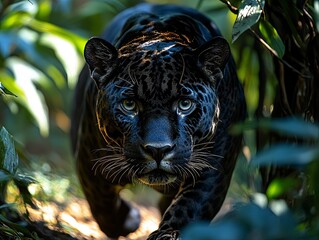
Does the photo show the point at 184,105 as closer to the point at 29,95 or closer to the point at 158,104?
the point at 158,104

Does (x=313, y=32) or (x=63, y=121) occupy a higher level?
(x=313, y=32)

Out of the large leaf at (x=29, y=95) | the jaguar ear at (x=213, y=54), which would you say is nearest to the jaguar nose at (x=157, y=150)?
the jaguar ear at (x=213, y=54)

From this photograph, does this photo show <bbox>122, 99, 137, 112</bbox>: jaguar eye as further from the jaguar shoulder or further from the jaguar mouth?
the jaguar mouth

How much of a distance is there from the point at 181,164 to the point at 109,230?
1.44 meters

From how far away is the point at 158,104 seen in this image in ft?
12.9

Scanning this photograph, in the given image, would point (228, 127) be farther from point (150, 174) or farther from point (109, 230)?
point (109, 230)

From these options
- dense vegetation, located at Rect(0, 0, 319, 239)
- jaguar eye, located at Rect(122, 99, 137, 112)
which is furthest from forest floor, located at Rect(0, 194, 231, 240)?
jaguar eye, located at Rect(122, 99, 137, 112)

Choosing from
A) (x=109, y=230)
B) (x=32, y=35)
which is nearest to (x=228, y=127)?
(x=109, y=230)

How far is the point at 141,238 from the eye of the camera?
5.71m

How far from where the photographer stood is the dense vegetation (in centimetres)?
234

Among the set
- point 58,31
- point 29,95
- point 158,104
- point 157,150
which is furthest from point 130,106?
point 58,31

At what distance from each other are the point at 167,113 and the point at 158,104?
0.18 feet

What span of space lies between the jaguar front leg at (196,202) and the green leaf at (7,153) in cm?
68

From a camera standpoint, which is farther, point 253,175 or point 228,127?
point 253,175
